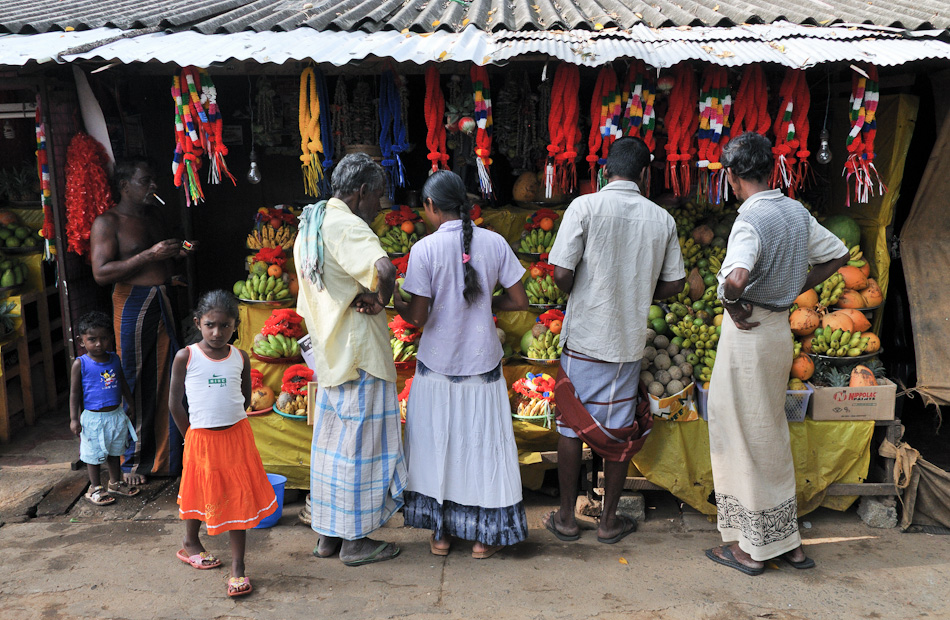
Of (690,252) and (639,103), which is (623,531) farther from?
(639,103)

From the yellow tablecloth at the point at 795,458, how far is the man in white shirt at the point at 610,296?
0.39m

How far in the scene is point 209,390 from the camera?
356 cm

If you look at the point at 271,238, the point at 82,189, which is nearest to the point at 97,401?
the point at 82,189

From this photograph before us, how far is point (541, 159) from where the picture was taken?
5.58 meters

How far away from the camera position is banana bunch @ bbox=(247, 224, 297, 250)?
536 centimetres

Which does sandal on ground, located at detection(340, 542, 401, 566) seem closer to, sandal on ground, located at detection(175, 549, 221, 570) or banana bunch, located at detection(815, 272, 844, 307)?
sandal on ground, located at detection(175, 549, 221, 570)

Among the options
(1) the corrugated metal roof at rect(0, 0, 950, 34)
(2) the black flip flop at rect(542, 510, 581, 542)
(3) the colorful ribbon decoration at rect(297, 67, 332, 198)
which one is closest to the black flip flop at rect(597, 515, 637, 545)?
(2) the black flip flop at rect(542, 510, 581, 542)

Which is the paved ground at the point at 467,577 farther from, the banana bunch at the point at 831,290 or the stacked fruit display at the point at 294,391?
the banana bunch at the point at 831,290

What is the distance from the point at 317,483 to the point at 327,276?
110cm

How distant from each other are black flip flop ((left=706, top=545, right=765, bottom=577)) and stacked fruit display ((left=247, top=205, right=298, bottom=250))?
3474 millimetres

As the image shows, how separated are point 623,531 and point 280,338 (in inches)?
96.7

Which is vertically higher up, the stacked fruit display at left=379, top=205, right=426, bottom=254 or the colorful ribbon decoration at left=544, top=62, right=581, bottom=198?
the colorful ribbon decoration at left=544, top=62, right=581, bottom=198

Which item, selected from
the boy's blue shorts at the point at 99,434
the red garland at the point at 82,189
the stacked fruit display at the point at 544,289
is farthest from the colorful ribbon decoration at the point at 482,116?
the boy's blue shorts at the point at 99,434

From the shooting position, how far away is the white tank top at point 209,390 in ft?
11.6
